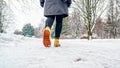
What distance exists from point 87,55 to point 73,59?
0.46 metres

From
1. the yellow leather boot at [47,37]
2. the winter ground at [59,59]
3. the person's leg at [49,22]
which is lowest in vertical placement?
the winter ground at [59,59]

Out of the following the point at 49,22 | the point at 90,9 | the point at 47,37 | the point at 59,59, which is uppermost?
the point at 90,9

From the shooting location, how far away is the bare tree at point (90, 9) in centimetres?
2461

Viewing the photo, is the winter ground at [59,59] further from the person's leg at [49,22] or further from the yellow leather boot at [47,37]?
the person's leg at [49,22]

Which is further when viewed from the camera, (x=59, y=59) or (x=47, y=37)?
(x=47, y=37)

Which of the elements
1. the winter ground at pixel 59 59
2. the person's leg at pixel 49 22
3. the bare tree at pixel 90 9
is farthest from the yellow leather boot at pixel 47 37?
the bare tree at pixel 90 9

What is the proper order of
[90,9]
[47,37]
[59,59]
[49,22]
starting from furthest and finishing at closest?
[90,9] → [49,22] → [47,37] → [59,59]

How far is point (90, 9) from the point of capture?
82.0 feet

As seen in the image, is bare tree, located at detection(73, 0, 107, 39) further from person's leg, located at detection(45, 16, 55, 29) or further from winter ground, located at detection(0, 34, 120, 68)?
winter ground, located at detection(0, 34, 120, 68)

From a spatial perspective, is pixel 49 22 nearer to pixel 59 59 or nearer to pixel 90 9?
pixel 59 59

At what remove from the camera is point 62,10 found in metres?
6.00

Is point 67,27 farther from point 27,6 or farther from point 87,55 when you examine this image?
point 87,55

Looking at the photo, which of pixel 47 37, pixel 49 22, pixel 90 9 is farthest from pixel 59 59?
pixel 90 9

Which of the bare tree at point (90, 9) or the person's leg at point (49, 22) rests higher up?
the bare tree at point (90, 9)
